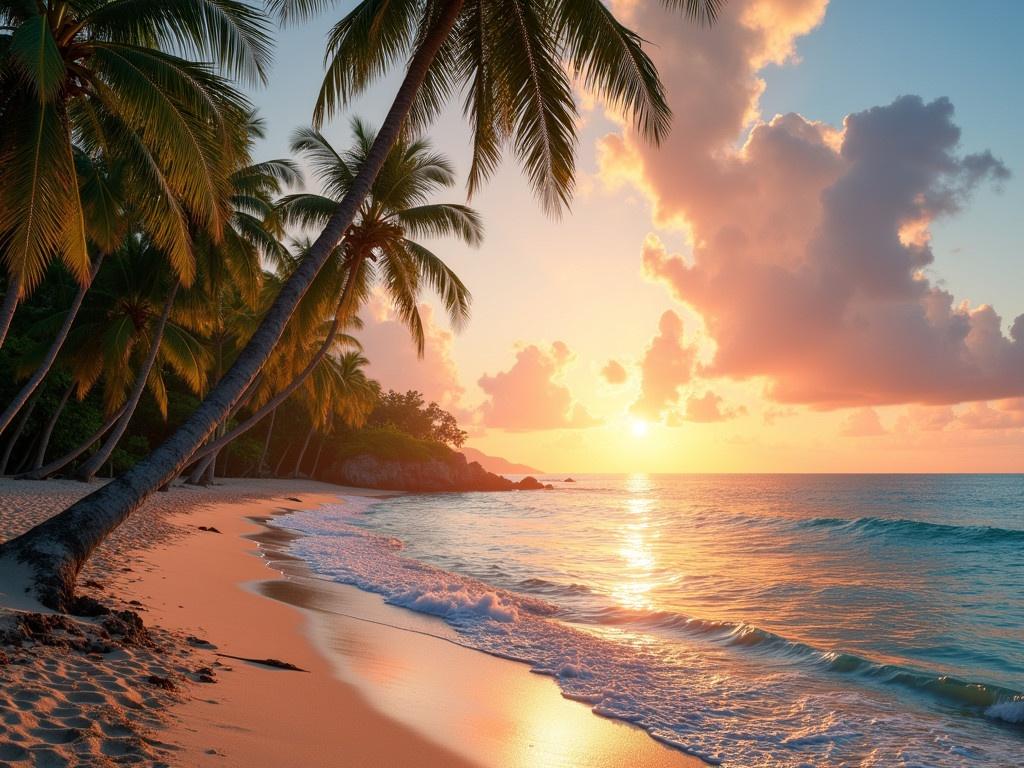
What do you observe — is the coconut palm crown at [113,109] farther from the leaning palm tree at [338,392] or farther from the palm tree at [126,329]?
the leaning palm tree at [338,392]

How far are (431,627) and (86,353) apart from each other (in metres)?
16.4

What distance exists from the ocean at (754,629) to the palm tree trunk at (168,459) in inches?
155

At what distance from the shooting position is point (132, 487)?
6125 millimetres

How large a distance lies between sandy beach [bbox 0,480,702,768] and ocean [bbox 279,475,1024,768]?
2.58 feet

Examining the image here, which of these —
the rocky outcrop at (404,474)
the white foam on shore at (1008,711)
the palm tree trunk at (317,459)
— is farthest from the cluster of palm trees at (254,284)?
the rocky outcrop at (404,474)

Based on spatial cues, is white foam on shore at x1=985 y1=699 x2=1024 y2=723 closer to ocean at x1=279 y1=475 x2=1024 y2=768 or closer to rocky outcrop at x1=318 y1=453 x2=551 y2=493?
ocean at x1=279 y1=475 x2=1024 y2=768

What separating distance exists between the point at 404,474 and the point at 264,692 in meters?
54.1

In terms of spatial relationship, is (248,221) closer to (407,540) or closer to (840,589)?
(407,540)

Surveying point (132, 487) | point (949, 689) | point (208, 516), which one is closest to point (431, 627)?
point (132, 487)

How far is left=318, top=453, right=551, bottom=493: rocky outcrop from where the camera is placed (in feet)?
182

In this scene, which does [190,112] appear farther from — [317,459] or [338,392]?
[317,459]

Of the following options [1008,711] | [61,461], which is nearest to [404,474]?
[61,461]

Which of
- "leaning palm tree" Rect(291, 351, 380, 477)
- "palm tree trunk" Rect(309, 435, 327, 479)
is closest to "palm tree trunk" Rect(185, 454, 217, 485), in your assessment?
"leaning palm tree" Rect(291, 351, 380, 477)

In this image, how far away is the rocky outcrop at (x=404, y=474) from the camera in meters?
55.5
